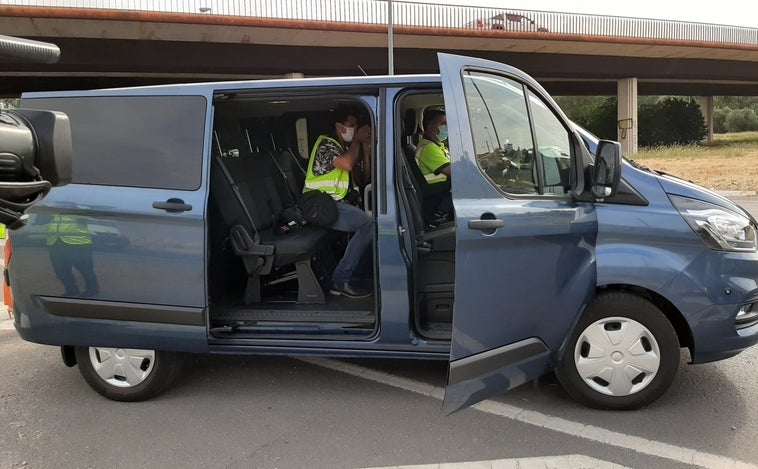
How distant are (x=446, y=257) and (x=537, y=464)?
4.84 ft

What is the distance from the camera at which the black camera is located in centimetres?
171

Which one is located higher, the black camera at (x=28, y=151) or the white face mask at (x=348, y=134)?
the white face mask at (x=348, y=134)

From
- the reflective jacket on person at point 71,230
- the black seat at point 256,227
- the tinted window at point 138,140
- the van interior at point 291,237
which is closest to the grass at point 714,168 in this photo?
the van interior at point 291,237

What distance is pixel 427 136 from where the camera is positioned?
5570 millimetres

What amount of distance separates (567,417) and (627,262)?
36.9 inches

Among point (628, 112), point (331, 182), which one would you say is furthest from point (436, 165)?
point (628, 112)

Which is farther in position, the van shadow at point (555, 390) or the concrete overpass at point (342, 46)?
the concrete overpass at point (342, 46)

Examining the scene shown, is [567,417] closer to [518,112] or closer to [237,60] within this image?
[518,112]

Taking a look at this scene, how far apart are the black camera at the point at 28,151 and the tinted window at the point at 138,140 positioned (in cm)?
182

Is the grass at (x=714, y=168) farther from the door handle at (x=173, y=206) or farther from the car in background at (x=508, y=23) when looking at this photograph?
the door handle at (x=173, y=206)

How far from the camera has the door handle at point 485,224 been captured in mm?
3082

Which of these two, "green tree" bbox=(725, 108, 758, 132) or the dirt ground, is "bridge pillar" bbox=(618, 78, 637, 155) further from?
"green tree" bbox=(725, 108, 758, 132)

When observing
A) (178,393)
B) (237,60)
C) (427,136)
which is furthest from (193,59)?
(178,393)

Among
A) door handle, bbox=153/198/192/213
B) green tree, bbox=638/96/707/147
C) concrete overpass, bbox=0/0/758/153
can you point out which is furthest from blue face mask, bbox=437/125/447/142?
green tree, bbox=638/96/707/147
